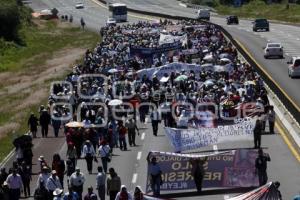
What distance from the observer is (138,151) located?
34.4 metres

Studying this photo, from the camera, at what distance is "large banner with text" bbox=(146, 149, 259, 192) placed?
26609 mm

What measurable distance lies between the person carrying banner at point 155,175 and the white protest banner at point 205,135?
574cm

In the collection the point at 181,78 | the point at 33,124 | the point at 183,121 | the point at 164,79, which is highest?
the point at 183,121

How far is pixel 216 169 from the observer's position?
26.8 m

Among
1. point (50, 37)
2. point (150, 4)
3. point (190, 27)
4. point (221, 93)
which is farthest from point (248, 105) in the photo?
point (150, 4)

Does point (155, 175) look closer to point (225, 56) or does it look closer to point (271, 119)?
point (271, 119)

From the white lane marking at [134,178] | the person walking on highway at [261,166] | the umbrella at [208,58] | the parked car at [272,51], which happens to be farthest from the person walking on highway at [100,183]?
the parked car at [272,51]

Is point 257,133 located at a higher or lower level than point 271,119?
higher

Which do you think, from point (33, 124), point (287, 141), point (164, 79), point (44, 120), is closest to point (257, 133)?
point (287, 141)

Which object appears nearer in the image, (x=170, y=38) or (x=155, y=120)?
(x=155, y=120)

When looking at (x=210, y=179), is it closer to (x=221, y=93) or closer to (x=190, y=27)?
(x=221, y=93)

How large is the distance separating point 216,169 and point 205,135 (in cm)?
562

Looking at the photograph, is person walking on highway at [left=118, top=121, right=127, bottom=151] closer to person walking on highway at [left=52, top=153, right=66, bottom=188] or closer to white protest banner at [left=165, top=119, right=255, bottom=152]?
white protest banner at [left=165, top=119, right=255, bottom=152]

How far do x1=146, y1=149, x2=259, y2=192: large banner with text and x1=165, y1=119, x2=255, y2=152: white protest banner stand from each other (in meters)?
5.22
